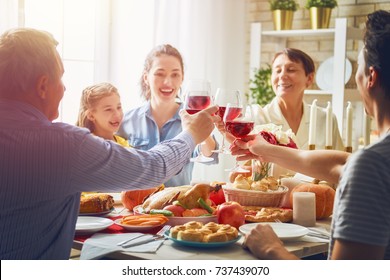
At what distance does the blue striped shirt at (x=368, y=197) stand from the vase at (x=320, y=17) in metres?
3.24

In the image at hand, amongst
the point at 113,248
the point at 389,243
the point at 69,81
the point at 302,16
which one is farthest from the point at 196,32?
the point at 389,243

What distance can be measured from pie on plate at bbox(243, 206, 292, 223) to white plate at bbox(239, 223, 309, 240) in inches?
2.9

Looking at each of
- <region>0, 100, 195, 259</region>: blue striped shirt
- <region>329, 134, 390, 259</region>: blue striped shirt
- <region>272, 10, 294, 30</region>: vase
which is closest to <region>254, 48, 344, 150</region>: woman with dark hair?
<region>272, 10, 294, 30</region>: vase

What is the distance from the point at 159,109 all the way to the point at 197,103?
1.37 meters

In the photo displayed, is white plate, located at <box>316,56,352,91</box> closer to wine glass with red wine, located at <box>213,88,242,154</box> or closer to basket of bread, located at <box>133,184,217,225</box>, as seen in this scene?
wine glass with red wine, located at <box>213,88,242,154</box>

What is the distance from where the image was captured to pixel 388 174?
105 cm

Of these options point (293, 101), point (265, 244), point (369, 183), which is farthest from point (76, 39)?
point (369, 183)

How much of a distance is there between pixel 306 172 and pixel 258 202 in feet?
1.06

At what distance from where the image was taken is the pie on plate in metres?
1.87

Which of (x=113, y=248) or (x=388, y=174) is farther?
(x=113, y=248)

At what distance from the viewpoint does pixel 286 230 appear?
1.73 meters

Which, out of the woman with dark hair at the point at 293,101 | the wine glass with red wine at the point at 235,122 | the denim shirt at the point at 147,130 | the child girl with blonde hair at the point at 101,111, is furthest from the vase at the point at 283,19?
the wine glass with red wine at the point at 235,122
